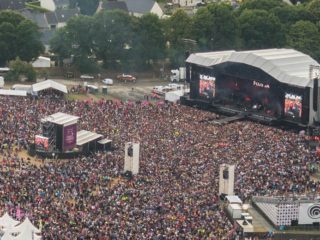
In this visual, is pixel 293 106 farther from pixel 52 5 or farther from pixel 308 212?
pixel 52 5

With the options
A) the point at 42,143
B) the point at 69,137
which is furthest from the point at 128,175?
the point at 42,143

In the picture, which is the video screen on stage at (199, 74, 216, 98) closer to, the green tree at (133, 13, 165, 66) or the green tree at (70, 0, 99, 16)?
the green tree at (133, 13, 165, 66)

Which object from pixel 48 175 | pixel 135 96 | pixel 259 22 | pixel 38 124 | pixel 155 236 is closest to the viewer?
pixel 155 236

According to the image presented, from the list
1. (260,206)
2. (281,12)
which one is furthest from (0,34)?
(260,206)

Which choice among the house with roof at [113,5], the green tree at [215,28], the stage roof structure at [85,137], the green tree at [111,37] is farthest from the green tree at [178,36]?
the stage roof structure at [85,137]

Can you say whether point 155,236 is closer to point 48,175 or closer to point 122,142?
point 48,175

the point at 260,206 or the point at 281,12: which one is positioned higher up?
the point at 281,12
